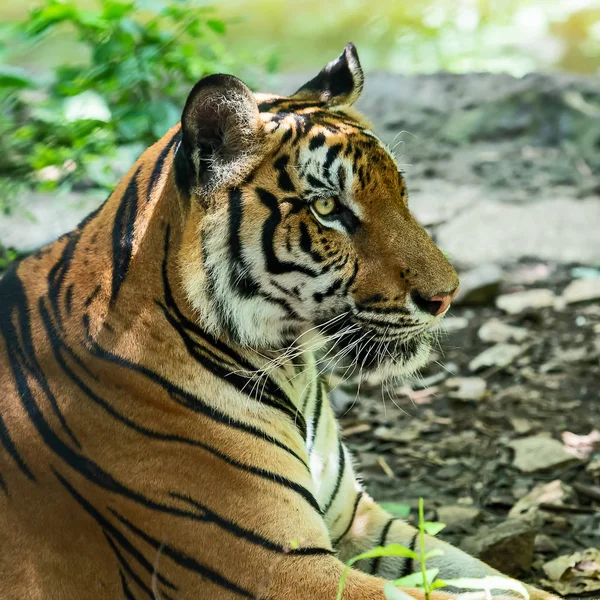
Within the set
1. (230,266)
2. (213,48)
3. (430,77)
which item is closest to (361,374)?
(230,266)

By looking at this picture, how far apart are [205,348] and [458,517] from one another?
1251mm

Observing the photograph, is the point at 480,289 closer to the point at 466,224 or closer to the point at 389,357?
the point at 466,224

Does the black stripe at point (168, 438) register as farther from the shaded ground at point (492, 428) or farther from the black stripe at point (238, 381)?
the shaded ground at point (492, 428)

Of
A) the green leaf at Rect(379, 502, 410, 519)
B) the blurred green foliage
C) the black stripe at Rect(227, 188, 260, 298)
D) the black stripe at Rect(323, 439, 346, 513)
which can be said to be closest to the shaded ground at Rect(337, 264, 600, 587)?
the green leaf at Rect(379, 502, 410, 519)

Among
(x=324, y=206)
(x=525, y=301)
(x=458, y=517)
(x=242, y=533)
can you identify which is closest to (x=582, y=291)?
(x=525, y=301)

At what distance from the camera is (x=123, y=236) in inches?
83.8

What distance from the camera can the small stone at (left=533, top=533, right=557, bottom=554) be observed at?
106 inches

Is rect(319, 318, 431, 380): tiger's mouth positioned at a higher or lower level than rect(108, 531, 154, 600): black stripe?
higher

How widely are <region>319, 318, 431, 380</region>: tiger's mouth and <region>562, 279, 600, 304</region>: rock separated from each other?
223 cm

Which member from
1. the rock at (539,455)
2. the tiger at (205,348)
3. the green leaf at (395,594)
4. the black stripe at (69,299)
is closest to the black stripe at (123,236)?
the tiger at (205,348)

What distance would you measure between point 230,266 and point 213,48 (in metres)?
2.65

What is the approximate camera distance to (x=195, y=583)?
195cm

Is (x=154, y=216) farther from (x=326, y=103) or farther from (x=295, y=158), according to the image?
(x=326, y=103)

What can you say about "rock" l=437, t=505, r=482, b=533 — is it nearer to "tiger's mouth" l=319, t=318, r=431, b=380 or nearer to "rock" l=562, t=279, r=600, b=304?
"tiger's mouth" l=319, t=318, r=431, b=380
